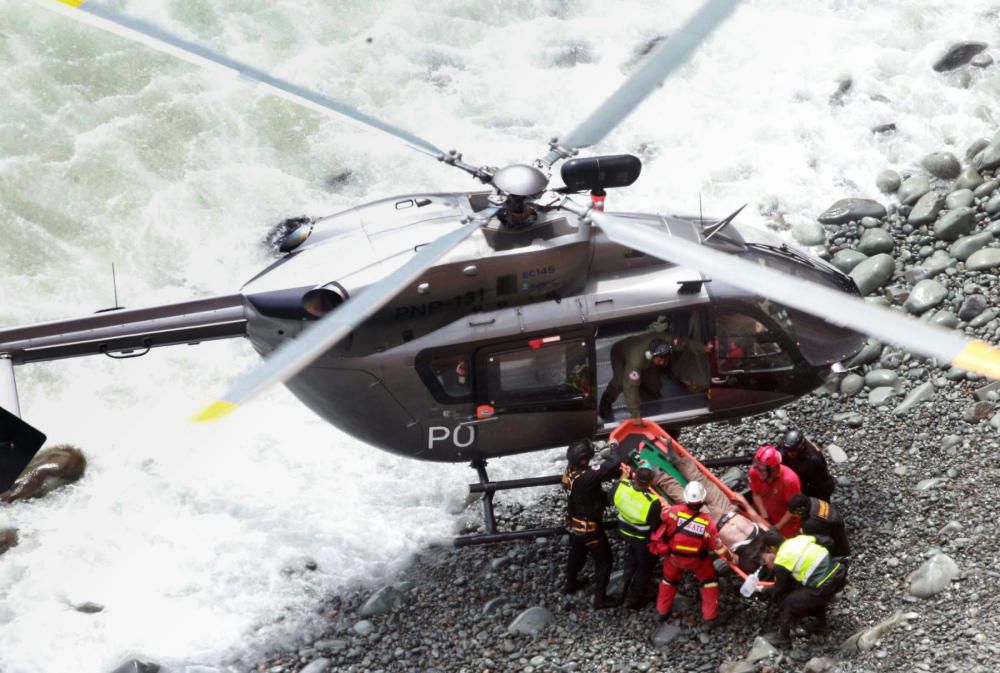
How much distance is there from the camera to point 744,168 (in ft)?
52.7

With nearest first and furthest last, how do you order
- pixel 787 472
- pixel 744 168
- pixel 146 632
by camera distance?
pixel 787 472
pixel 146 632
pixel 744 168

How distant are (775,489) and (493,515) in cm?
237

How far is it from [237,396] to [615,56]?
12913 mm

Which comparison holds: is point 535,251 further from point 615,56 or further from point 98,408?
point 615,56

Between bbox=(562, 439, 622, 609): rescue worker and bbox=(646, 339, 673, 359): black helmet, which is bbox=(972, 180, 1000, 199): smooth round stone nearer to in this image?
bbox=(646, 339, 673, 359): black helmet

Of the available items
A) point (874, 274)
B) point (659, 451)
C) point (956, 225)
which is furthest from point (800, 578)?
point (956, 225)

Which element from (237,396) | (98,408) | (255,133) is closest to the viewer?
(237,396)

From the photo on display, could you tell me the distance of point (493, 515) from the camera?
10883mm

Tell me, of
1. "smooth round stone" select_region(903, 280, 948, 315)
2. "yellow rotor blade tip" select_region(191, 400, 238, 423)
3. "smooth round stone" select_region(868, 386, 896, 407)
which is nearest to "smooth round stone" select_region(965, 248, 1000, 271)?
"smooth round stone" select_region(903, 280, 948, 315)

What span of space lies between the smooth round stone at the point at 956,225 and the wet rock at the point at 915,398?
2.15 metres

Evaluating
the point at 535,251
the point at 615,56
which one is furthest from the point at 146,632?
the point at 615,56

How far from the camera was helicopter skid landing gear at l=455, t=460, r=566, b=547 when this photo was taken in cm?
1069

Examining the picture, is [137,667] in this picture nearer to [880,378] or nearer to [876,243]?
[880,378]

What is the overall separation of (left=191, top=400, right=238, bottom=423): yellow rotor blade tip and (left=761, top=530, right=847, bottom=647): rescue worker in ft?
14.2
